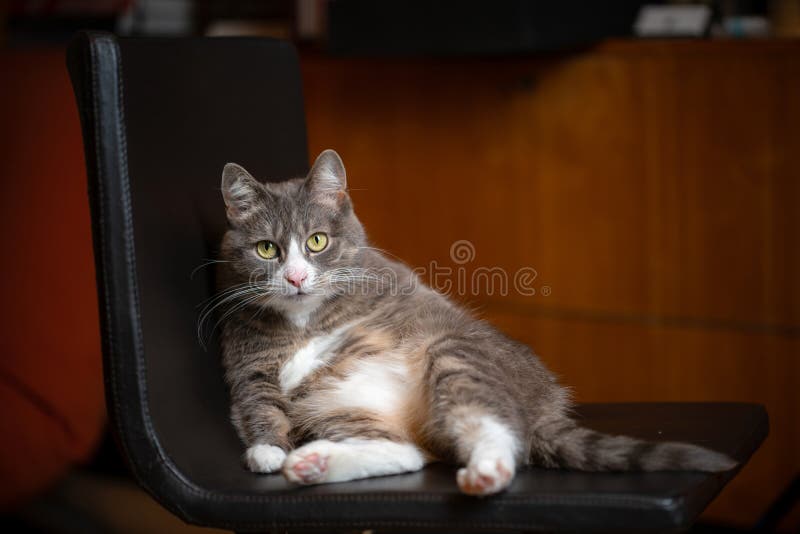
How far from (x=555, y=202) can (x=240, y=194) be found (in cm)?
124

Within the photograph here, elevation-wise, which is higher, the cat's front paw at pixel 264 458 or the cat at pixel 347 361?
the cat at pixel 347 361

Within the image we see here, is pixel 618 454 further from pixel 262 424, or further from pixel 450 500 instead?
pixel 262 424

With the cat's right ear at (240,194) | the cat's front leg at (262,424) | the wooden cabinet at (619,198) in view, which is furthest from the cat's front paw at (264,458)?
the wooden cabinet at (619,198)

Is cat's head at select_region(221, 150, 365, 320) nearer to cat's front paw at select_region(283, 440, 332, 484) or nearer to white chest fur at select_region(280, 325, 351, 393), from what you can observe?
white chest fur at select_region(280, 325, 351, 393)

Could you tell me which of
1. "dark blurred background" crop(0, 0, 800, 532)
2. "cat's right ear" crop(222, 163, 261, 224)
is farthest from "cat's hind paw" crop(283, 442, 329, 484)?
"dark blurred background" crop(0, 0, 800, 532)

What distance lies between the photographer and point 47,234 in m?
2.30

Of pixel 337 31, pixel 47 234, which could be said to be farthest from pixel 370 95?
pixel 47 234

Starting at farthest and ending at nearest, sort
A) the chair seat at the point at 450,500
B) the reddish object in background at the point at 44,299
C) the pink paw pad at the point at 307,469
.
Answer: the reddish object in background at the point at 44,299
the pink paw pad at the point at 307,469
the chair seat at the point at 450,500

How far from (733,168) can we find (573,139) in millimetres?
394

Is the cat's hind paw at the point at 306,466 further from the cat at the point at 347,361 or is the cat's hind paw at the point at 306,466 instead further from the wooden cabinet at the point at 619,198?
the wooden cabinet at the point at 619,198

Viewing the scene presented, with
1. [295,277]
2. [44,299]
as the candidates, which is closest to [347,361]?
[295,277]

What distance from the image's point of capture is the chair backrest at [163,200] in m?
1.21

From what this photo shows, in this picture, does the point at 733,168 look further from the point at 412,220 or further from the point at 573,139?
the point at 412,220

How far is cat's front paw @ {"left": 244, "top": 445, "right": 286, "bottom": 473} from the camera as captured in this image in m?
1.27
